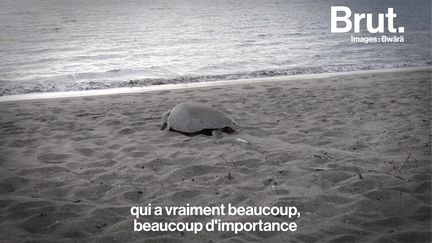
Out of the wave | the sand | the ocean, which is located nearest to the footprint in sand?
the sand

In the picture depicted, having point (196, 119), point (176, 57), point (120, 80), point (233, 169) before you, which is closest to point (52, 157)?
point (196, 119)

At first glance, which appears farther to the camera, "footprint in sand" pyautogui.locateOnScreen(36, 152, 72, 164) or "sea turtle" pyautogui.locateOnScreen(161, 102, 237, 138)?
"sea turtle" pyautogui.locateOnScreen(161, 102, 237, 138)

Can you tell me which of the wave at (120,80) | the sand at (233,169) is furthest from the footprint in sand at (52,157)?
the wave at (120,80)

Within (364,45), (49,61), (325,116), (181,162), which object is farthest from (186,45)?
(181,162)

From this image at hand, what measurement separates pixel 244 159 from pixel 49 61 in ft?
47.1

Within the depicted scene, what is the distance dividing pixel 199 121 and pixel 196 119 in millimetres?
64

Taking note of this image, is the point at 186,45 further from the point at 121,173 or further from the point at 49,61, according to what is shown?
the point at 121,173

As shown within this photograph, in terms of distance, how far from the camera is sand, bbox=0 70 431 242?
3.24 meters

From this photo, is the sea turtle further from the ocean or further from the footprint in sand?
the ocean

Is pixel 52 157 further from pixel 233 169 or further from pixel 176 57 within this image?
pixel 176 57

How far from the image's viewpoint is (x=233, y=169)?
14.8ft

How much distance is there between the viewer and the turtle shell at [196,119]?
19.1ft

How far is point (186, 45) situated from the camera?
2217cm

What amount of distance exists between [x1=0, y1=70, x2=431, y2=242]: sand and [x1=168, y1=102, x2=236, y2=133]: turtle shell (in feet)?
0.52
